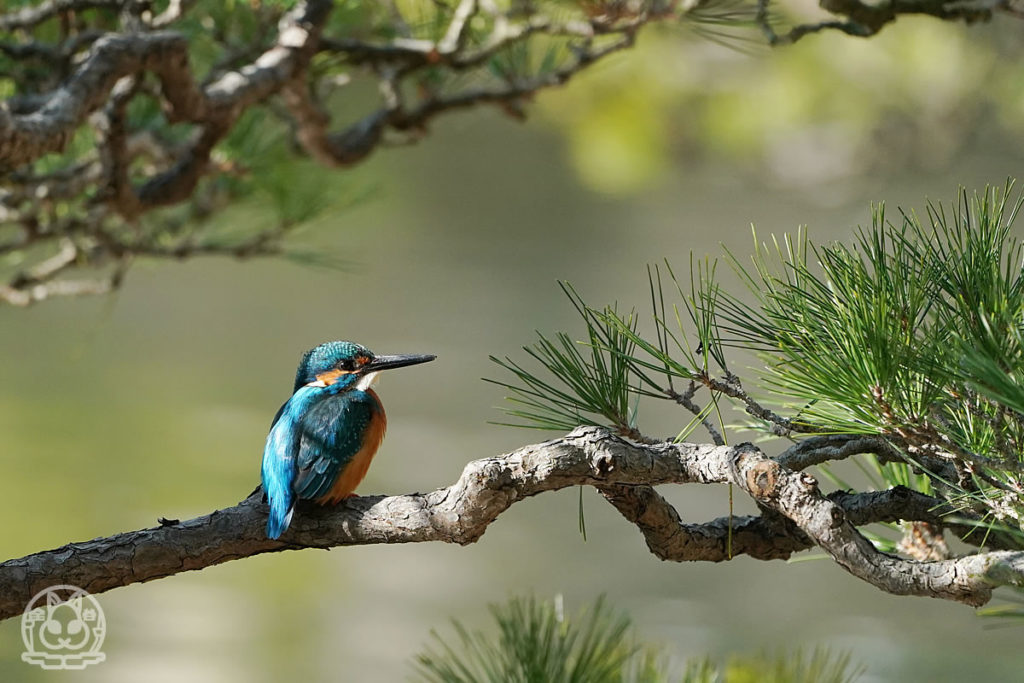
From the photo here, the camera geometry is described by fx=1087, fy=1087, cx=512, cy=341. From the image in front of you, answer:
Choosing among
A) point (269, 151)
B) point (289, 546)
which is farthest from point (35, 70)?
point (289, 546)

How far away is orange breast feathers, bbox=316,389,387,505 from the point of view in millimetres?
933

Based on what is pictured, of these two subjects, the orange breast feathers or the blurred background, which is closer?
the orange breast feathers

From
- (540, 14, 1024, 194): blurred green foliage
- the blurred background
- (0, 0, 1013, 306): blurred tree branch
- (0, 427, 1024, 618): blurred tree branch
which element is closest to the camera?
(0, 427, 1024, 618): blurred tree branch

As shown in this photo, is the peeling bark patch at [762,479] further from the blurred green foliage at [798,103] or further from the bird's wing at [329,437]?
the blurred green foliage at [798,103]

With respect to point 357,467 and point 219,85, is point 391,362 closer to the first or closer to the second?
point 357,467

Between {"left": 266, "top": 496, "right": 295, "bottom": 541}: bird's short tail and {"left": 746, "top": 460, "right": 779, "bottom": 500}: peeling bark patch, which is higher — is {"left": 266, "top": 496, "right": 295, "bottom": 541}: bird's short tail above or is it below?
below

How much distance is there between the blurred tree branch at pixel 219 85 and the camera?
1021 millimetres

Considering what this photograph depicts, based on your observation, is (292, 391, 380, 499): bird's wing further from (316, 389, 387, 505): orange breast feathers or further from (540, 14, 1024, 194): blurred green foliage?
(540, 14, 1024, 194): blurred green foliage

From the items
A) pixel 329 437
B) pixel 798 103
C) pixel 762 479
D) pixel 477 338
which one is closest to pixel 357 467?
pixel 329 437

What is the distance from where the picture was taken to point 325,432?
3.31 ft

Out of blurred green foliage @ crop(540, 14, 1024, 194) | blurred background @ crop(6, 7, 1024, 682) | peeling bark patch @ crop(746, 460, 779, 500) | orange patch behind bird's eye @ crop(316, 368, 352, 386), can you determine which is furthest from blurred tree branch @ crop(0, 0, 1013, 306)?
blurred green foliage @ crop(540, 14, 1024, 194)

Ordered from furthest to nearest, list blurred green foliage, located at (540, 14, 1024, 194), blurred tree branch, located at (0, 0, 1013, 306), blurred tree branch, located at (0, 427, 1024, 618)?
blurred green foliage, located at (540, 14, 1024, 194), blurred tree branch, located at (0, 0, 1013, 306), blurred tree branch, located at (0, 427, 1024, 618)

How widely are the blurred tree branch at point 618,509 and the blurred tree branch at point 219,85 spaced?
1.18ft

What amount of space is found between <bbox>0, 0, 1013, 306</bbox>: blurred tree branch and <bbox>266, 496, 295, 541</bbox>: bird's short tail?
0.37m
